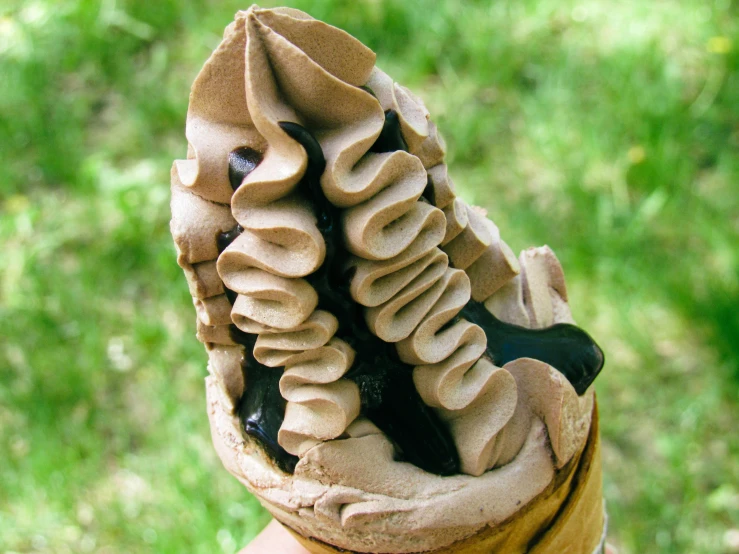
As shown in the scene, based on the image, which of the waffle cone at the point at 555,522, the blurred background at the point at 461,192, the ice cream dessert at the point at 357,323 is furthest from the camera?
the blurred background at the point at 461,192

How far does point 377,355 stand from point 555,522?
1.24ft

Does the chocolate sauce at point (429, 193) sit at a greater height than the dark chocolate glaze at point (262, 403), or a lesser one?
greater

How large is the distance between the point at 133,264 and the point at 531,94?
4.97 ft

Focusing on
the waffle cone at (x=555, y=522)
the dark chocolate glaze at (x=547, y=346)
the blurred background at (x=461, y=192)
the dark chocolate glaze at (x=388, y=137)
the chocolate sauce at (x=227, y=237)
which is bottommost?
the blurred background at (x=461, y=192)

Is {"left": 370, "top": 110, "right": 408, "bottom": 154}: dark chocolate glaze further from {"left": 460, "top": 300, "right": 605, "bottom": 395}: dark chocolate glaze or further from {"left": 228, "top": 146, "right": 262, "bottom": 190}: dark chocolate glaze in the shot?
{"left": 460, "top": 300, "right": 605, "bottom": 395}: dark chocolate glaze

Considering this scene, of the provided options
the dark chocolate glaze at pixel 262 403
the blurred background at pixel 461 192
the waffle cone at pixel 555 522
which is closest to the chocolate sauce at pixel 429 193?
the dark chocolate glaze at pixel 262 403

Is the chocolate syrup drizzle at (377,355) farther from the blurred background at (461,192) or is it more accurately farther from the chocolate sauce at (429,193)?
the blurred background at (461,192)

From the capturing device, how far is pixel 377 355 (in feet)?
3.53

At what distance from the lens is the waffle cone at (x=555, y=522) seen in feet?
3.54

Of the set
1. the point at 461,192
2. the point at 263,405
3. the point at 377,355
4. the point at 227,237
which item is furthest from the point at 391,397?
the point at 461,192

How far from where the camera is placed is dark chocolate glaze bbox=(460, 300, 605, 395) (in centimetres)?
112

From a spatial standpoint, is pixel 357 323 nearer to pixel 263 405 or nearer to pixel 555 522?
pixel 263 405

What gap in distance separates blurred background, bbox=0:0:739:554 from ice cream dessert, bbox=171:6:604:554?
3.23 feet

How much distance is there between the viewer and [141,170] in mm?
2801
